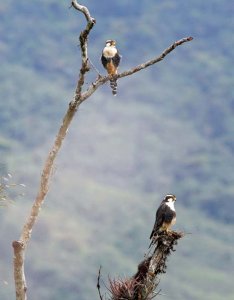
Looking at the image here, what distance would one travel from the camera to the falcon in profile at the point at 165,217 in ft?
48.6

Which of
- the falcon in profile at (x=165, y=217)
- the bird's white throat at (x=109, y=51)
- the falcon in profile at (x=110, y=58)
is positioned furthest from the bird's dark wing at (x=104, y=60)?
the falcon in profile at (x=165, y=217)

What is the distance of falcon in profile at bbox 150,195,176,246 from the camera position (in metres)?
14.8

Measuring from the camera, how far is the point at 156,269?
45.3 ft

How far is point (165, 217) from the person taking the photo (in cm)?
1566

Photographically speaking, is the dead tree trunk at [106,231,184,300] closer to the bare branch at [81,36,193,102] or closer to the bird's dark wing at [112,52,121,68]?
the bare branch at [81,36,193,102]

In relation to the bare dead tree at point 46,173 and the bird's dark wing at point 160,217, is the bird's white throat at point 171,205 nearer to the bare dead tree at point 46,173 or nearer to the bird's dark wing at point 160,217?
the bird's dark wing at point 160,217

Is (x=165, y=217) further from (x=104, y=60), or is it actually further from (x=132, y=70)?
(x=104, y=60)

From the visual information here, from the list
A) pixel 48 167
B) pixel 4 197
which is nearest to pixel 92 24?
pixel 48 167

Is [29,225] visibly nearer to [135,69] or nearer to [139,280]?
[139,280]

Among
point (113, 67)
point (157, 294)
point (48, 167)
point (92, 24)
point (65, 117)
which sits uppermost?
point (113, 67)

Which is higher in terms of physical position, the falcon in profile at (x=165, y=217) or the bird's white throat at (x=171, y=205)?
the bird's white throat at (x=171, y=205)

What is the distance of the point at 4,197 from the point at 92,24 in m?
4.13

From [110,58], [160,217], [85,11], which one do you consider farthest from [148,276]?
[110,58]

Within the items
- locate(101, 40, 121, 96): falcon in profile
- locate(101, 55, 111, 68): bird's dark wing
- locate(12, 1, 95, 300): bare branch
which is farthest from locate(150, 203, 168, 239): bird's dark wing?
locate(101, 55, 111, 68): bird's dark wing
